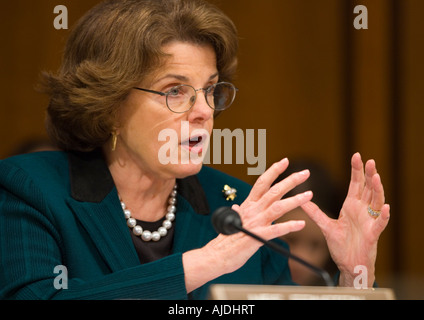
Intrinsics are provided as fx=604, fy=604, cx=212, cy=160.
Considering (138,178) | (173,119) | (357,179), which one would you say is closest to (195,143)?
(173,119)

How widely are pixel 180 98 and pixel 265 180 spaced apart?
0.33 metres

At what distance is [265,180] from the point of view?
1.38m

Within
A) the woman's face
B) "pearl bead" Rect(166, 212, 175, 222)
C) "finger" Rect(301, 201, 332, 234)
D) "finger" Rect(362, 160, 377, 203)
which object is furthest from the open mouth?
"finger" Rect(362, 160, 377, 203)

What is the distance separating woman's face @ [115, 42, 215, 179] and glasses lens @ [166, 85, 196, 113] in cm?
1

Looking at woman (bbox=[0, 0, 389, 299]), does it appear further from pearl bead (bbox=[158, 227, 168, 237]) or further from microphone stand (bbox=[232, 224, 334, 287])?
microphone stand (bbox=[232, 224, 334, 287])

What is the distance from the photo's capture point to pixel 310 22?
2.16m

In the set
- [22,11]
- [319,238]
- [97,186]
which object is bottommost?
[319,238]

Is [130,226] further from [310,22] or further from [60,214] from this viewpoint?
[310,22]

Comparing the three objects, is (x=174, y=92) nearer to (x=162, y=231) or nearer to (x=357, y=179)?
(x=162, y=231)

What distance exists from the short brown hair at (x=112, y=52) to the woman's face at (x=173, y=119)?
1.3 inches

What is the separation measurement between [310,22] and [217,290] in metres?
1.33

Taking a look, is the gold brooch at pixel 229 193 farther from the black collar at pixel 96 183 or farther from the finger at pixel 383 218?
the finger at pixel 383 218

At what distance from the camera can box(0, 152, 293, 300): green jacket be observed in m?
1.31
